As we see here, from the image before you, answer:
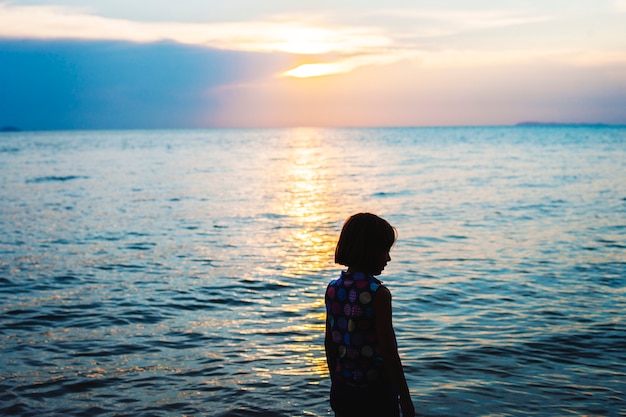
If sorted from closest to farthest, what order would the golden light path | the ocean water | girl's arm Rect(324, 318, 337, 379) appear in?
girl's arm Rect(324, 318, 337, 379) → the ocean water → the golden light path

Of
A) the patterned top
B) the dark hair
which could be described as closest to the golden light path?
the patterned top

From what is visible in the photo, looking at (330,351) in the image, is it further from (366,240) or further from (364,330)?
(366,240)

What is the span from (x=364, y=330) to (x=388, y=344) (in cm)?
16

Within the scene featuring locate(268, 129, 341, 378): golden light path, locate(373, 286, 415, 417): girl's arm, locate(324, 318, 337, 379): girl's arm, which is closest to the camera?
locate(373, 286, 415, 417): girl's arm

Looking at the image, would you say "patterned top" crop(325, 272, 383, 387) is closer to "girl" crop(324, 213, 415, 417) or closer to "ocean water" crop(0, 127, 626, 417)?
"girl" crop(324, 213, 415, 417)

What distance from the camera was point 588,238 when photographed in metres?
16.8

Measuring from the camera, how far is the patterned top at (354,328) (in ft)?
11.5

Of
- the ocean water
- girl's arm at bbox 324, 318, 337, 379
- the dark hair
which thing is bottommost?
the ocean water

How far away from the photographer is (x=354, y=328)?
11.8 feet

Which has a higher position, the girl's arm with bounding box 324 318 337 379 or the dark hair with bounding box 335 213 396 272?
the dark hair with bounding box 335 213 396 272

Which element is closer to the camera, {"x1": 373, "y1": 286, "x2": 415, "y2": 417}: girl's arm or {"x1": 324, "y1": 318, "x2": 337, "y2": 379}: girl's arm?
{"x1": 373, "y1": 286, "x2": 415, "y2": 417}: girl's arm

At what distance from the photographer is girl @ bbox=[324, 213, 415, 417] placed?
350cm

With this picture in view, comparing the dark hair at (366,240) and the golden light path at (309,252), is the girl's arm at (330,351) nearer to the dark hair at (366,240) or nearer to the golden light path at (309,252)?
the dark hair at (366,240)

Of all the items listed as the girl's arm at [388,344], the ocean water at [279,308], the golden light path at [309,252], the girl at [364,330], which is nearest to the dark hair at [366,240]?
the girl at [364,330]
